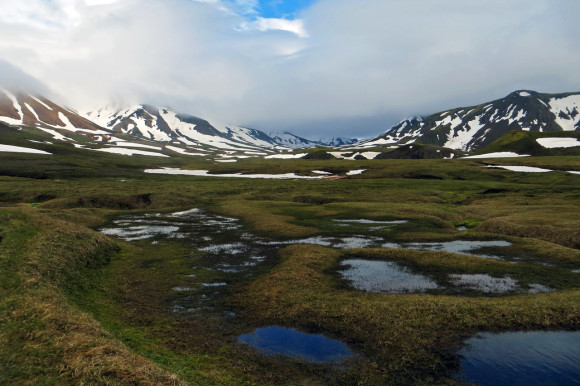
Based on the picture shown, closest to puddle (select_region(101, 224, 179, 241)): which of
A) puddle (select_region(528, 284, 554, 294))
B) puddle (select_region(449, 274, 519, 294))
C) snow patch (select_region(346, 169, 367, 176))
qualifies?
puddle (select_region(449, 274, 519, 294))

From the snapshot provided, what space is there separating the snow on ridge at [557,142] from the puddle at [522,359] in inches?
8127

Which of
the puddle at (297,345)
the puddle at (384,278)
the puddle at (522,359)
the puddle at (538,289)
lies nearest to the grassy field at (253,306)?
the puddle at (297,345)

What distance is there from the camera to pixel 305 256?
32.5 m

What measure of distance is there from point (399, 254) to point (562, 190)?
6933 cm

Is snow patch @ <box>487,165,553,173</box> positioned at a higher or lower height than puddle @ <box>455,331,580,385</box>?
higher

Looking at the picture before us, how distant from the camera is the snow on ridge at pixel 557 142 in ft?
605

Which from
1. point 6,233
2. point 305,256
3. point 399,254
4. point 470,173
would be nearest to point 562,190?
point 470,173

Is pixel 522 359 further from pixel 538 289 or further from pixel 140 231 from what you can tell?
pixel 140 231

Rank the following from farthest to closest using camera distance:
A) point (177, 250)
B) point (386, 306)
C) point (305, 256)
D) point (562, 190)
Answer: point (562, 190) → point (177, 250) → point (305, 256) → point (386, 306)

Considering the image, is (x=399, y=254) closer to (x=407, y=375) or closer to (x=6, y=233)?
(x=407, y=375)

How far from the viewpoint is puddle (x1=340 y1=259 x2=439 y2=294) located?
2540cm

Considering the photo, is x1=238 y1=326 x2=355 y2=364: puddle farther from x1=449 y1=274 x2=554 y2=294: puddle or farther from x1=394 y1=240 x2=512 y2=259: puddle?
x1=394 y1=240 x2=512 y2=259: puddle

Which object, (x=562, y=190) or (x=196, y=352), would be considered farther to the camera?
(x=562, y=190)

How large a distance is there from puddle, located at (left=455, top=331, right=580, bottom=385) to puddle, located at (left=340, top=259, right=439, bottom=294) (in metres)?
7.37
